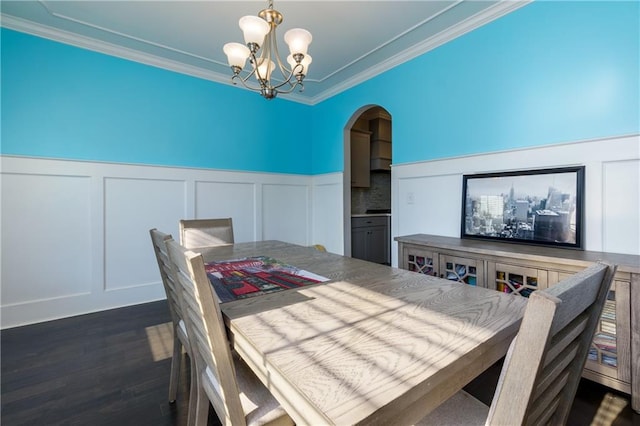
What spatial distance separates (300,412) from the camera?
0.53m

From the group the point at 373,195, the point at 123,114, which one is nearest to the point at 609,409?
the point at 373,195

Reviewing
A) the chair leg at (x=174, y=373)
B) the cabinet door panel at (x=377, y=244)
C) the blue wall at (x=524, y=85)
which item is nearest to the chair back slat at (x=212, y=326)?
the chair leg at (x=174, y=373)

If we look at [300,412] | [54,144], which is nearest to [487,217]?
[300,412]

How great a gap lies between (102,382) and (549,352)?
7.22 feet

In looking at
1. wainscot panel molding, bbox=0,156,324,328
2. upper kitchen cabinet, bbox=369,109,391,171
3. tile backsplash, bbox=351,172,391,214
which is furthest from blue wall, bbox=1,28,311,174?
upper kitchen cabinet, bbox=369,109,391,171

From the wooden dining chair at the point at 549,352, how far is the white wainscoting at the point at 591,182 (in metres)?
1.56

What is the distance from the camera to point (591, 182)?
1.80 meters

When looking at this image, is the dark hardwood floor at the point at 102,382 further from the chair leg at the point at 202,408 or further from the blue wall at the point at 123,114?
the blue wall at the point at 123,114

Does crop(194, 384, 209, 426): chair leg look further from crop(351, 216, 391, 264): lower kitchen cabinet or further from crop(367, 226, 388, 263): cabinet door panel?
crop(367, 226, 388, 263): cabinet door panel

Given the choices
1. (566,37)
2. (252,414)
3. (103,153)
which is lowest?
(252,414)

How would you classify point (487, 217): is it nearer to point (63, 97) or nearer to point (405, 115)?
point (405, 115)

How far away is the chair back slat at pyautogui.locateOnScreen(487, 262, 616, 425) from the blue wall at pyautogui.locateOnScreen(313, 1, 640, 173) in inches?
70.3

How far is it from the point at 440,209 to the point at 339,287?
1885mm

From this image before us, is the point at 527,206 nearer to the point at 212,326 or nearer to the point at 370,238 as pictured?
the point at 212,326
